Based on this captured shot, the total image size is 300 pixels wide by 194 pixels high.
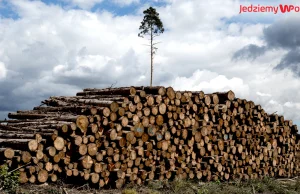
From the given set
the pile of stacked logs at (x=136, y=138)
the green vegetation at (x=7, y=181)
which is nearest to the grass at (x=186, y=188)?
the green vegetation at (x=7, y=181)

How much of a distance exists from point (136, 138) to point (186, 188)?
196cm

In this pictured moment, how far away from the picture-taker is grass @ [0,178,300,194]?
9.27 m

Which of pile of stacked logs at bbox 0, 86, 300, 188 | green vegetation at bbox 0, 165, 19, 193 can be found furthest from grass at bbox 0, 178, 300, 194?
pile of stacked logs at bbox 0, 86, 300, 188

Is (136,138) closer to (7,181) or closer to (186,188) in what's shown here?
(186,188)

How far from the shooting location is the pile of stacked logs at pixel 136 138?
9.84 meters

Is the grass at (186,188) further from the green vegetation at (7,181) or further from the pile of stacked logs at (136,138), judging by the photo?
the pile of stacked logs at (136,138)

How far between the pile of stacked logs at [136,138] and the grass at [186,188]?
0.94 ft

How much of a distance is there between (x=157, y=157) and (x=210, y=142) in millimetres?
2262

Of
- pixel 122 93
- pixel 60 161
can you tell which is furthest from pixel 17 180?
pixel 122 93

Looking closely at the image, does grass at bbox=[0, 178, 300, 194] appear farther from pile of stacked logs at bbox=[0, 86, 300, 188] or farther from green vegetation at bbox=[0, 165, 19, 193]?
pile of stacked logs at bbox=[0, 86, 300, 188]

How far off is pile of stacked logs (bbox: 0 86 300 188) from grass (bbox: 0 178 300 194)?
29cm

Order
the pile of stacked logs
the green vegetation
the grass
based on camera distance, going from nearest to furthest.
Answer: the green vegetation, the grass, the pile of stacked logs

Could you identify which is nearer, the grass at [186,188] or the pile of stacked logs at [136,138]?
the grass at [186,188]

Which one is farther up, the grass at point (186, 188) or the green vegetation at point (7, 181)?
the green vegetation at point (7, 181)
